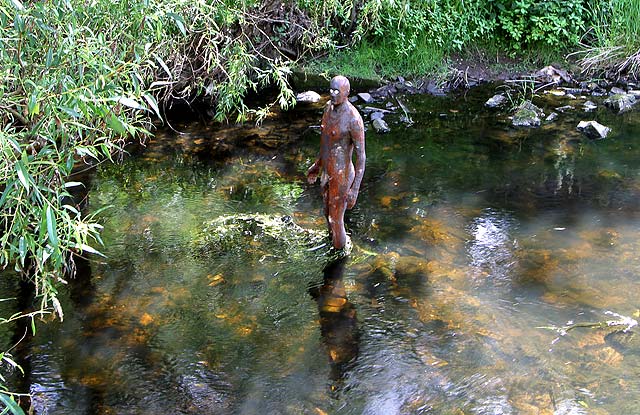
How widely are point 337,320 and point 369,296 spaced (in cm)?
41

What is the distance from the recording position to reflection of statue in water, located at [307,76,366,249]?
558 centimetres

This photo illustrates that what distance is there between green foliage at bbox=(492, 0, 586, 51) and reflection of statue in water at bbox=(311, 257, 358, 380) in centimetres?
760

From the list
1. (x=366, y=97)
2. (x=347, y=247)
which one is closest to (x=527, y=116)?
(x=366, y=97)

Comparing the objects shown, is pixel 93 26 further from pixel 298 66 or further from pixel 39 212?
pixel 298 66

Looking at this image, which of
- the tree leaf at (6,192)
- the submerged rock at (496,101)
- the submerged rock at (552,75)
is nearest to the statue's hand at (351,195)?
the tree leaf at (6,192)

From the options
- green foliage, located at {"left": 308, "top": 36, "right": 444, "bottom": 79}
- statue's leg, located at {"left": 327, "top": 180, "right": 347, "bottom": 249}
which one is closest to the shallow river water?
statue's leg, located at {"left": 327, "top": 180, "right": 347, "bottom": 249}

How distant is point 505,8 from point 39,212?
1004 cm

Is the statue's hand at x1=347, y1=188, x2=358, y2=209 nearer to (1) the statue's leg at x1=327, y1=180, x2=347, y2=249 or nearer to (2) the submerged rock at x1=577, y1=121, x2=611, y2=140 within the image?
(1) the statue's leg at x1=327, y1=180, x2=347, y2=249

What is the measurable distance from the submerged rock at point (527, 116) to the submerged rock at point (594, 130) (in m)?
0.66

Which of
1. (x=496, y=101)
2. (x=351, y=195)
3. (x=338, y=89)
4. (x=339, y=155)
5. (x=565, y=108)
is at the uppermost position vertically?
(x=338, y=89)

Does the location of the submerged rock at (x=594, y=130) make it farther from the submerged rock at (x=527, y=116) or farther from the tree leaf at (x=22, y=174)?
the tree leaf at (x=22, y=174)

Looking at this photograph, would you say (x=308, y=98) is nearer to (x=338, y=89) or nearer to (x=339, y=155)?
(x=339, y=155)

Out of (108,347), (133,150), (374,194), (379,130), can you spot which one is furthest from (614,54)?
(108,347)

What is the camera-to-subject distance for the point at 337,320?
5215 mm
